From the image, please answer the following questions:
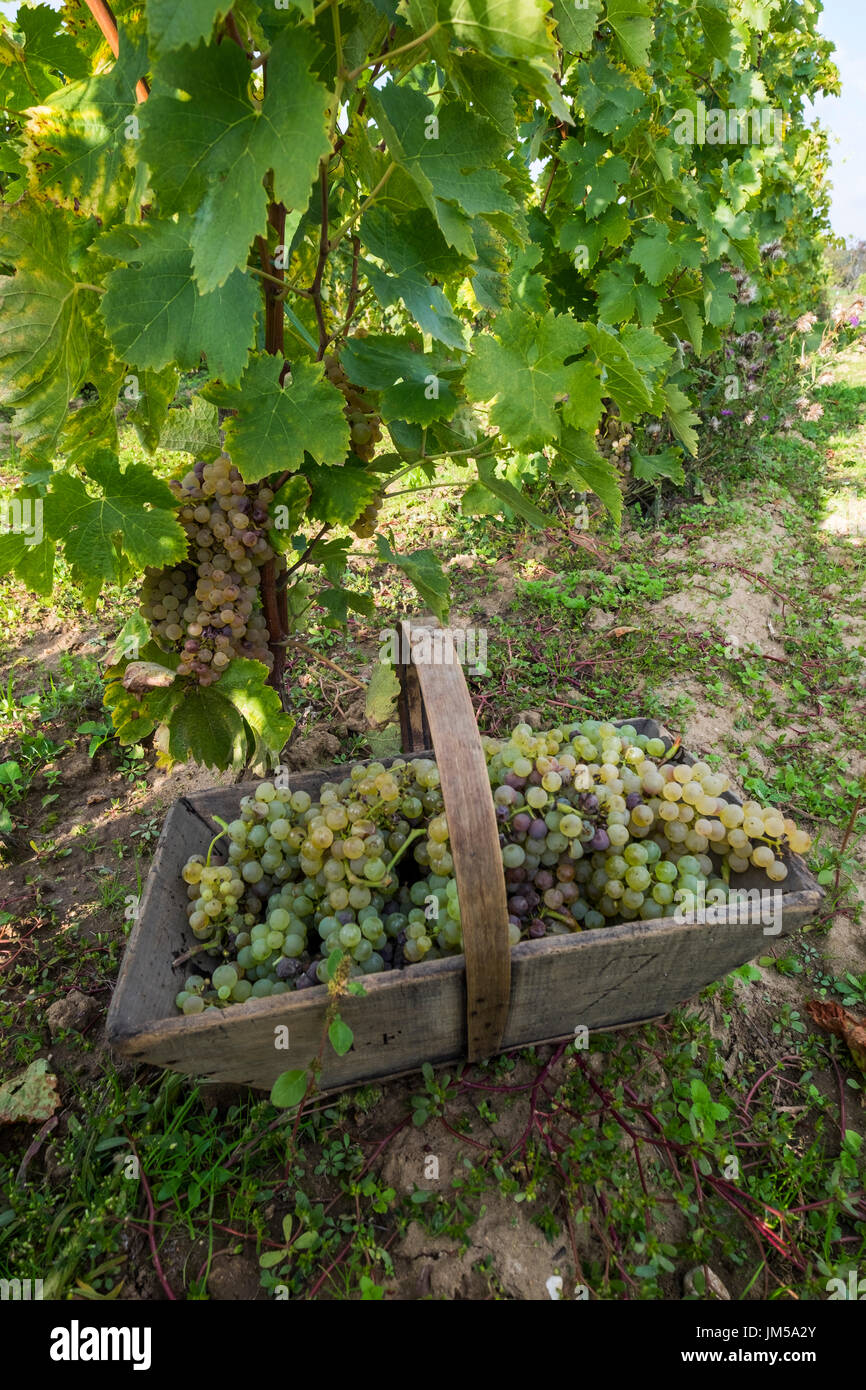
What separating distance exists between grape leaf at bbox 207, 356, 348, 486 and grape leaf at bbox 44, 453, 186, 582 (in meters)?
0.21

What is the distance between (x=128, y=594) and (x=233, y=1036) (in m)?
2.61

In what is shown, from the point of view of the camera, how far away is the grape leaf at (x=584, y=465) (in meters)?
1.46

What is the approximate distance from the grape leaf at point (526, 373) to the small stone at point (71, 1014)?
164 cm

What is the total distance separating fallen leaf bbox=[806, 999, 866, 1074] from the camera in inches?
67.3

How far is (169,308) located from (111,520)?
402 millimetres

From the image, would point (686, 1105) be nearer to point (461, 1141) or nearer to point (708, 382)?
point (461, 1141)

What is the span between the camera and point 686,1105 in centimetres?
155

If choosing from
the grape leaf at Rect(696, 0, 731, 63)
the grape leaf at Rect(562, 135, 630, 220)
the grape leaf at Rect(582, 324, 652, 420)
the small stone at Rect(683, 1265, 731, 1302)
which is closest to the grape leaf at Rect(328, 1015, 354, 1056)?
the small stone at Rect(683, 1265, 731, 1302)

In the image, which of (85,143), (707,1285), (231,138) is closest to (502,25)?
(231,138)

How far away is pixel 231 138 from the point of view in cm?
99

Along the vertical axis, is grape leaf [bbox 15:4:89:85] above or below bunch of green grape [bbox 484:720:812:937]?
above

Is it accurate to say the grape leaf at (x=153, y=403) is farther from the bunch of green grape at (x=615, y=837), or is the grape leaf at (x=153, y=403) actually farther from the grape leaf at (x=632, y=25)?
the grape leaf at (x=632, y=25)

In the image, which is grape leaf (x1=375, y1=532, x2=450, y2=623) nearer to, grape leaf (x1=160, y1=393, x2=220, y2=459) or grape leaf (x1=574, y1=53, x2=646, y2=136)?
grape leaf (x1=160, y1=393, x2=220, y2=459)
